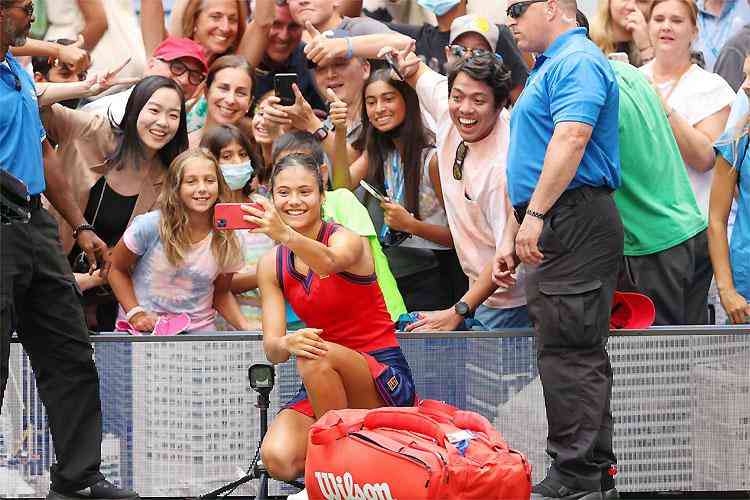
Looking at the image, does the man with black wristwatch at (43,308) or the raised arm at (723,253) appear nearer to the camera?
the man with black wristwatch at (43,308)

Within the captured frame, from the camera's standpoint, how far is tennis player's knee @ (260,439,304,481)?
4.65m

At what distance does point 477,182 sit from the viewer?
534 centimetres

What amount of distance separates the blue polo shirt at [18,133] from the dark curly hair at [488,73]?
167cm

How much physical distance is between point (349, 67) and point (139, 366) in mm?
1761

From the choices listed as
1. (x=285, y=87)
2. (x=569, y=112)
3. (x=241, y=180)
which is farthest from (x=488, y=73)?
(x=241, y=180)

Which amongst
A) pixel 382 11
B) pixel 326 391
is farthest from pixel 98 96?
pixel 326 391

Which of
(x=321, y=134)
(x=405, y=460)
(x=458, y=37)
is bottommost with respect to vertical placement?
(x=405, y=460)

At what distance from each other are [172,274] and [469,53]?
1.55 metres

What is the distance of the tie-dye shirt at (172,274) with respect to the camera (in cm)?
547

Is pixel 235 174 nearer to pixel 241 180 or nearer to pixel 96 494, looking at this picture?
pixel 241 180

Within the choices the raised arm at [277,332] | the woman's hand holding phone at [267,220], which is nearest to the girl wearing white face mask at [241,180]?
the raised arm at [277,332]

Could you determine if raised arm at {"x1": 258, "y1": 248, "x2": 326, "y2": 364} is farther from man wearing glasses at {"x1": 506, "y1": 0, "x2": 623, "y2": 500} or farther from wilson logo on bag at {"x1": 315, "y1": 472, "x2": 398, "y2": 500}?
man wearing glasses at {"x1": 506, "y1": 0, "x2": 623, "y2": 500}

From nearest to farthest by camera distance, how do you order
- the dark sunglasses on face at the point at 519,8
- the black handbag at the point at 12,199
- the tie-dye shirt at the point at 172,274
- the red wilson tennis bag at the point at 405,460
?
the red wilson tennis bag at the point at 405,460 < the black handbag at the point at 12,199 < the dark sunglasses on face at the point at 519,8 < the tie-dye shirt at the point at 172,274

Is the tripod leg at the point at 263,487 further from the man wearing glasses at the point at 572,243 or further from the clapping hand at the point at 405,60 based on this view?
the clapping hand at the point at 405,60
